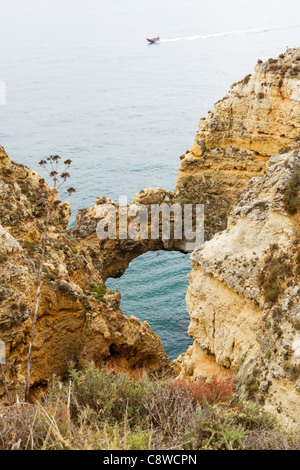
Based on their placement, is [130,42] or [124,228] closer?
[124,228]

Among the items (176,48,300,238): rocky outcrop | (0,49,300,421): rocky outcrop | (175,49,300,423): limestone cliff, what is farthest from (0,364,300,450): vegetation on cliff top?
(176,48,300,238): rocky outcrop

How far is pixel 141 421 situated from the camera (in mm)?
11266

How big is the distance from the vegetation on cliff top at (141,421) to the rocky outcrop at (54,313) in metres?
3.26

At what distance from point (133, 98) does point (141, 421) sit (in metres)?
80.4

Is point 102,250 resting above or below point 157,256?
above

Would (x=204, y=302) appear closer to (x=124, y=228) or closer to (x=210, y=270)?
(x=210, y=270)

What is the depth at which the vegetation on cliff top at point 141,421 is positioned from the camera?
9.25m

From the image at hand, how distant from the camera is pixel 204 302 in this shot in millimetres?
18156

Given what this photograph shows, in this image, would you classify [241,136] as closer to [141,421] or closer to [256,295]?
[256,295]

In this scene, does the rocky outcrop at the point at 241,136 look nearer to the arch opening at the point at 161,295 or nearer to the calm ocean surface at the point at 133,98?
the arch opening at the point at 161,295

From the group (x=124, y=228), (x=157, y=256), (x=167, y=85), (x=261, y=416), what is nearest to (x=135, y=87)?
(x=167, y=85)

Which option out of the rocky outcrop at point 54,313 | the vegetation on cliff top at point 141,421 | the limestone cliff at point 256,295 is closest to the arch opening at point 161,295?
the limestone cliff at point 256,295
